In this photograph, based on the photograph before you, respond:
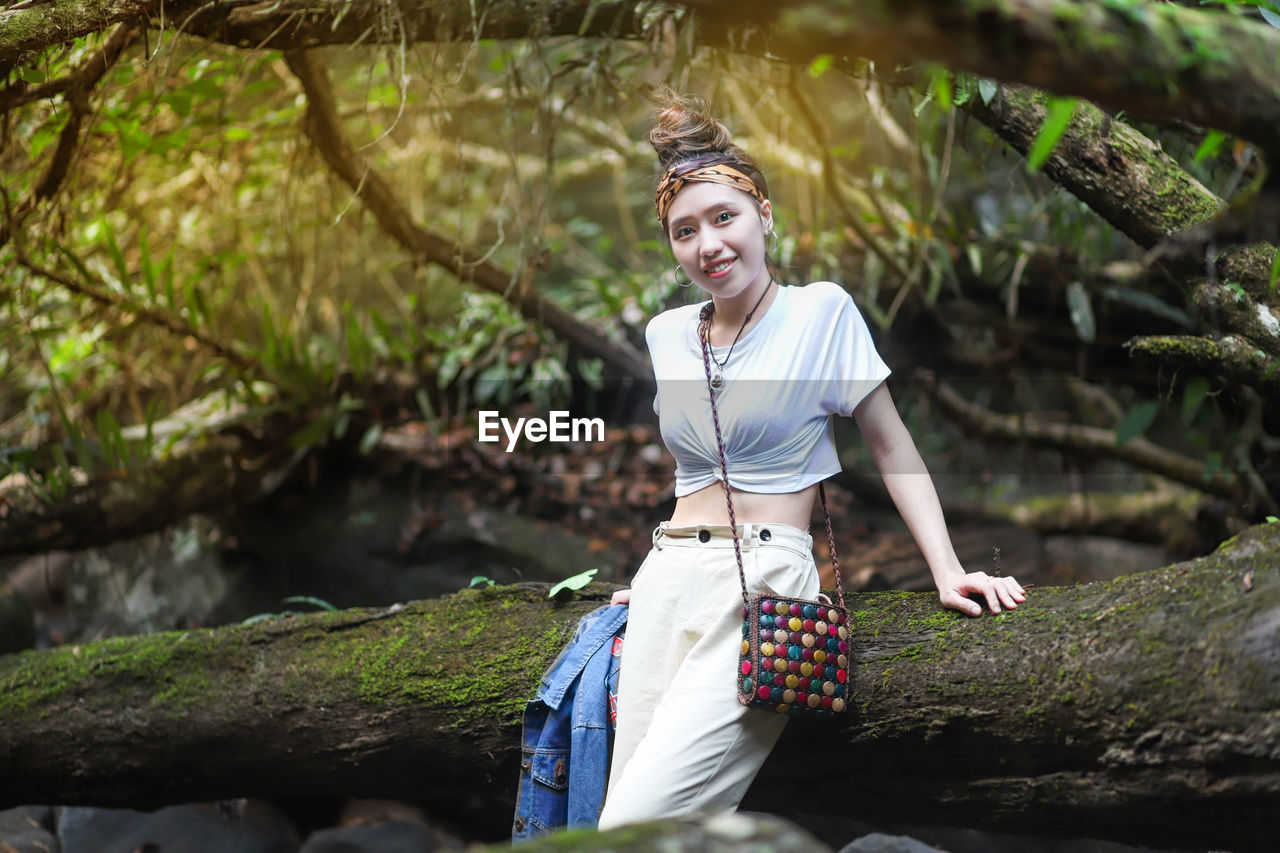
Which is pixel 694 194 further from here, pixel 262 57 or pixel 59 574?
pixel 59 574

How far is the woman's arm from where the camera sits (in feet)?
5.90

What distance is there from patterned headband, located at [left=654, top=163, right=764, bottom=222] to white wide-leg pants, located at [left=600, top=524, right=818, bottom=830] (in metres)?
0.68

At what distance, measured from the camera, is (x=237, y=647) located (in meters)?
2.46

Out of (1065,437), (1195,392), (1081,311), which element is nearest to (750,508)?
(1195,392)

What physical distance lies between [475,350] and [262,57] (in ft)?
4.78

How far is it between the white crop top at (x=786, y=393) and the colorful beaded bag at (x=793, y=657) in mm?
252

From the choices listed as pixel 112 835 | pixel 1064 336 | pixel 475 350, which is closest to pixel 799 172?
pixel 1064 336

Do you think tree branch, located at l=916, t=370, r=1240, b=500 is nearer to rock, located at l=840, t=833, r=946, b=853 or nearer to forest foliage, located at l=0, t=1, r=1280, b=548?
forest foliage, located at l=0, t=1, r=1280, b=548

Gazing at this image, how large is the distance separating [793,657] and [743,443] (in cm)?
44

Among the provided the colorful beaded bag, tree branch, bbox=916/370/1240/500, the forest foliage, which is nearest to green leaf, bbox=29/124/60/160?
the forest foliage

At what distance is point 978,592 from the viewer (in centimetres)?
184

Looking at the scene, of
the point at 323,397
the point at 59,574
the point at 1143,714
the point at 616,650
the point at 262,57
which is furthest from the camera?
the point at 59,574

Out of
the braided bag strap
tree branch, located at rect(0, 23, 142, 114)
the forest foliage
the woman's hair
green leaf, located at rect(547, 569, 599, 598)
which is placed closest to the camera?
the braided bag strap

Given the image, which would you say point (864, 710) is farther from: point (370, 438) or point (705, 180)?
point (370, 438)
